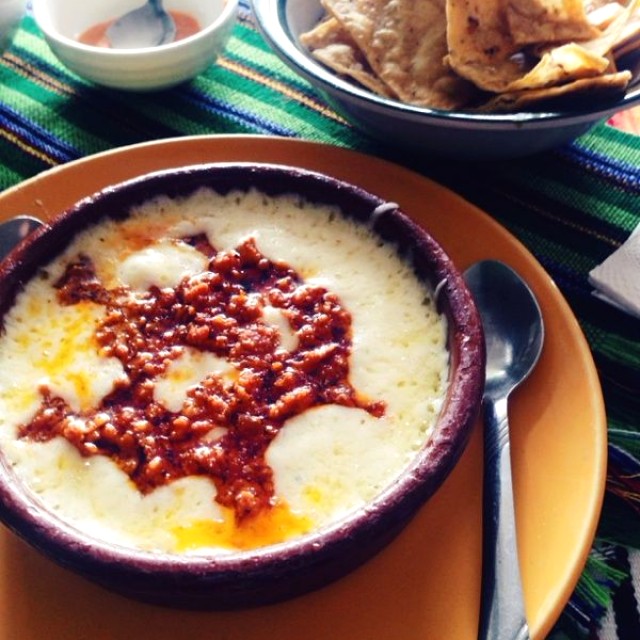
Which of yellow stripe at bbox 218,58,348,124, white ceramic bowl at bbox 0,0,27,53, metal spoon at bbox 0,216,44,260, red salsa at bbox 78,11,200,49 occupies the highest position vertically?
white ceramic bowl at bbox 0,0,27,53

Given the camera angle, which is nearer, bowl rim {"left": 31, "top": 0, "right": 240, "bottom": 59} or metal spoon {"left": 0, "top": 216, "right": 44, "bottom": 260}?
metal spoon {"left": 0, "top": 216, "right": 44, "bottom": 260}

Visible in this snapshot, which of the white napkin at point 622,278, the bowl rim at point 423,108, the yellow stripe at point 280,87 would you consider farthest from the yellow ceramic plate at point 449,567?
the yellow stripe at point 280,87

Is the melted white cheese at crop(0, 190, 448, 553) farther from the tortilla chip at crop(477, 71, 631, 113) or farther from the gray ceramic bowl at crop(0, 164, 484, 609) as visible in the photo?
the tortilla chip at crop(477, 71, 631, 113)

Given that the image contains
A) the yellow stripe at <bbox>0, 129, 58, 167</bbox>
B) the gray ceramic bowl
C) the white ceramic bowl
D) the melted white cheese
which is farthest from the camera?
the white ceramic bowl

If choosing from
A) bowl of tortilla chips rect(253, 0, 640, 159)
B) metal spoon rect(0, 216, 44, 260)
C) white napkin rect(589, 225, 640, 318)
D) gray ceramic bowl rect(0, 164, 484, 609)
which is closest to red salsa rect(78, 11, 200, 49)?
bowl of tortilla chips rect(253, 0, 640, 159)

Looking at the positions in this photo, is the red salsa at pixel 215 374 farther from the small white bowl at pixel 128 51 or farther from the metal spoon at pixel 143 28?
the metal spoon at pixel 143 28

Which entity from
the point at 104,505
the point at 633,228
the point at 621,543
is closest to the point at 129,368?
the point at 104,505

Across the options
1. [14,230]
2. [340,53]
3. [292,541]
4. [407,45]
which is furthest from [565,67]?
[14,230]

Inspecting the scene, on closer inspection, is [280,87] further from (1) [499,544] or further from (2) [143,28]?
(1) [499,544]
